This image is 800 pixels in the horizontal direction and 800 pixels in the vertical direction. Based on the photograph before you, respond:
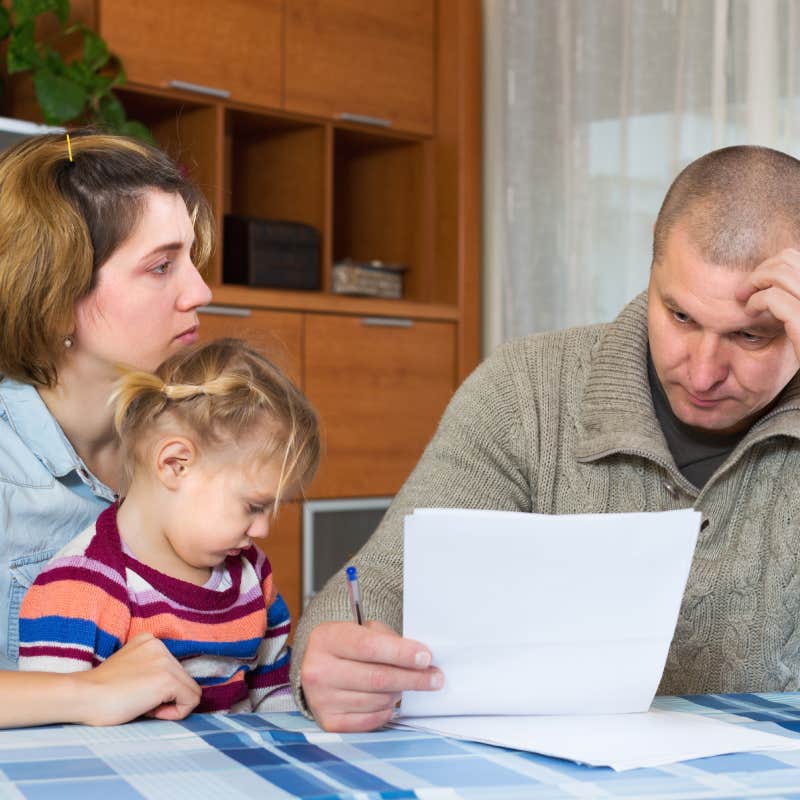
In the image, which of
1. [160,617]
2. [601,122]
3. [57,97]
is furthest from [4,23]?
[160,617]

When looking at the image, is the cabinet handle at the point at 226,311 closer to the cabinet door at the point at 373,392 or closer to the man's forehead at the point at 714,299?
the cabinet door at the point at 373,392

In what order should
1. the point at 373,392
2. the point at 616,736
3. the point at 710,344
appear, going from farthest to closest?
the point at 373,392 < the point at 710,344 < the point at 616,736

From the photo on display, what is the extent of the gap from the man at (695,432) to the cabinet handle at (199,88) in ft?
6.20

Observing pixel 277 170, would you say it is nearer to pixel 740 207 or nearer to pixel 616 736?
pixel 740 207

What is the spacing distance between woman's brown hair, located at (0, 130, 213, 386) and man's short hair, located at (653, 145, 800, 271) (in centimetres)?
66

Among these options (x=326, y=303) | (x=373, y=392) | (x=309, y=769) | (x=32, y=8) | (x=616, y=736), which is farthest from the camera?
(x=373, y=392)

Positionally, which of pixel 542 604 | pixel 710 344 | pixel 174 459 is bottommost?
pixel 542 604

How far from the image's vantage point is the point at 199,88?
331 cm

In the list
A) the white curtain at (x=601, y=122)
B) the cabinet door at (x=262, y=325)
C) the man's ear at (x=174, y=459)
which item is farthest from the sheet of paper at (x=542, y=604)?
the white curtain at (x=601, y=122)

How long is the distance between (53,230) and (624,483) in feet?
2.54

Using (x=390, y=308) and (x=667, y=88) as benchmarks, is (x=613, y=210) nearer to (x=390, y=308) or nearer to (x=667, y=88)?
(x=667, y=88)

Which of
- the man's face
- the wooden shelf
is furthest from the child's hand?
the wooden shelf

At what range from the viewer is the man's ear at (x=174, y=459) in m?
1.39

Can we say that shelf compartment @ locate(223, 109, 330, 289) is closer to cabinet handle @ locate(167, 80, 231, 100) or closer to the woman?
cabinet handle @ locate(167, 80, 231, 100)
